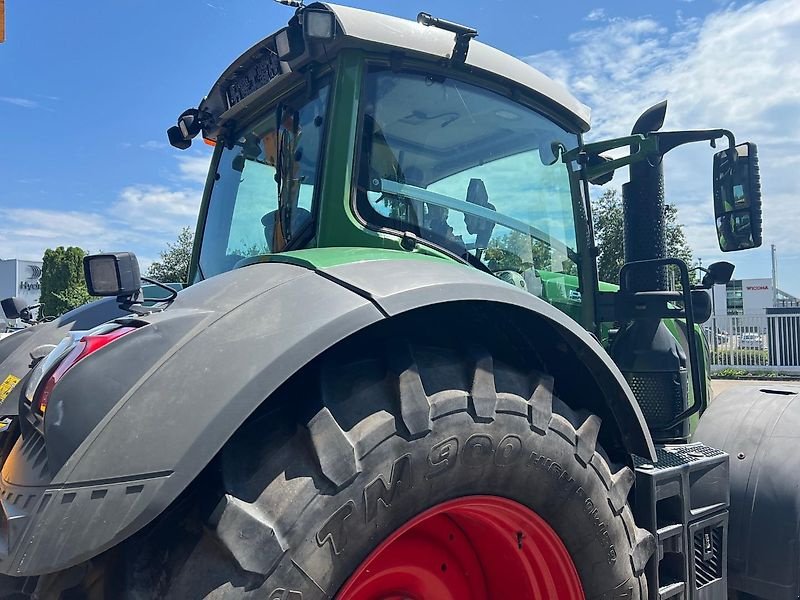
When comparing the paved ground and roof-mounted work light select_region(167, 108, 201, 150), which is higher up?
roof-mounted work light select_region(167, 108, 201, 150)

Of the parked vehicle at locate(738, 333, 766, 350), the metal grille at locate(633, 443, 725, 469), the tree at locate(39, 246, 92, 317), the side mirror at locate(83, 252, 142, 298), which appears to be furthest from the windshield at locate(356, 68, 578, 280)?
the tree at locate(39, 246, 92, 317)

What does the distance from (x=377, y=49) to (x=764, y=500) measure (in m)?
2.67

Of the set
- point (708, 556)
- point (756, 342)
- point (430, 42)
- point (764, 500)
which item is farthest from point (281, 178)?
point (756, 342)

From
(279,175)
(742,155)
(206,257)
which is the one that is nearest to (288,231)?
(279,175)

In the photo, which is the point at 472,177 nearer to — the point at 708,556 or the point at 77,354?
the point at 77,354

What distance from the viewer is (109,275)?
1.79 metres

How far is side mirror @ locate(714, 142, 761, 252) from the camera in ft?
9.71

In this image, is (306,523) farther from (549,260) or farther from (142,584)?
(549,260)

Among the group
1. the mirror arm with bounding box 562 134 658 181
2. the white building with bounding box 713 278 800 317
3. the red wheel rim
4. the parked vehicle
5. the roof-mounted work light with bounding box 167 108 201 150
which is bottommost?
the red wheel rim

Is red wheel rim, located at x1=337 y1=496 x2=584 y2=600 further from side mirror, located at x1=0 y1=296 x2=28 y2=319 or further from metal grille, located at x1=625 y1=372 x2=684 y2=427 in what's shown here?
side mirror, located at x1=0 y1=296 x2=28 y2=319

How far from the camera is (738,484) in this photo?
301 centimetres

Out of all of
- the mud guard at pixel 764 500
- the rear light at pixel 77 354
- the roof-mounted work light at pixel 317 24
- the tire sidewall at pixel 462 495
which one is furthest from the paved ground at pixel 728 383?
the rear light at pixel 77 354

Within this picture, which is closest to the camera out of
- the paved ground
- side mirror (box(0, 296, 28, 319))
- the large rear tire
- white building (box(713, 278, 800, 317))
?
the large rear tire

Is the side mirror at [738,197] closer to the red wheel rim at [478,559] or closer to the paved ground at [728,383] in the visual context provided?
the paved ground at [728,383]
